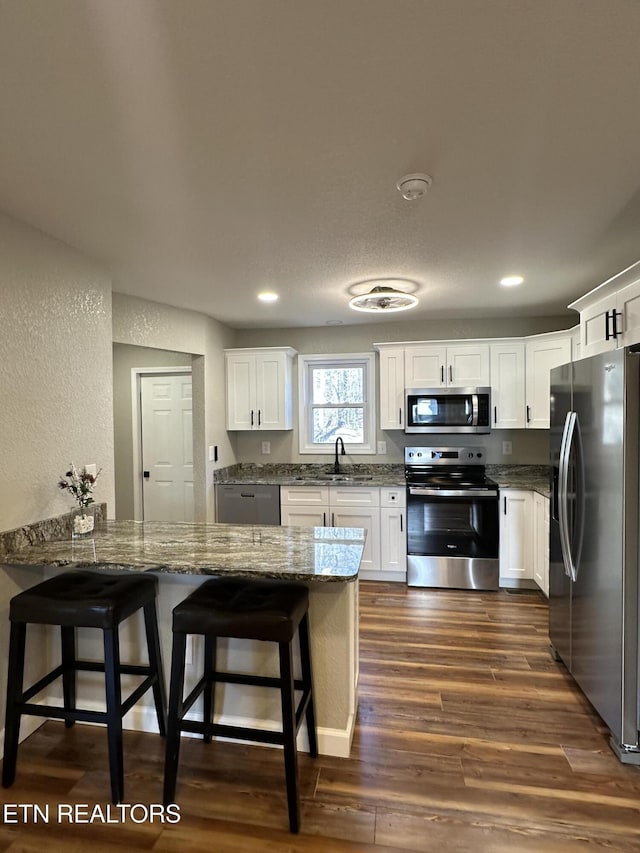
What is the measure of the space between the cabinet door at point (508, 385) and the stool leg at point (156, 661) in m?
3.27

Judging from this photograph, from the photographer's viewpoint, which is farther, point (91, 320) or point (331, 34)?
point (91, 320)

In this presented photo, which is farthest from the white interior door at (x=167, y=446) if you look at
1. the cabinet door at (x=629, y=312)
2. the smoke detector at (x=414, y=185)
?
the cabinet door at (x=629, y=312)

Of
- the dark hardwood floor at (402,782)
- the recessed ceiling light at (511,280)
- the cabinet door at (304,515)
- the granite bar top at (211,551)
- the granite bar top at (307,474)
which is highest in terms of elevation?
the recessed ceiling light at (511,280)

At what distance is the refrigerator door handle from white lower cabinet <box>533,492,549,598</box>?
1.04m

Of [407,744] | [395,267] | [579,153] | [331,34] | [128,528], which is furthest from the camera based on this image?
[395,267]

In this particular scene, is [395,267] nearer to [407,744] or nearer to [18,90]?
[18,90]

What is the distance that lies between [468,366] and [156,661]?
3395mm

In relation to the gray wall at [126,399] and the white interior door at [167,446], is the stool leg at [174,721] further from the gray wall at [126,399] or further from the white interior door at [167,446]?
the gray wall at [126,399]

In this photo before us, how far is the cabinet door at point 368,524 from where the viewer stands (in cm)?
412

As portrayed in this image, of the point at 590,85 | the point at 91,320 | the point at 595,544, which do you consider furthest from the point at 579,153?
the point at 91,320

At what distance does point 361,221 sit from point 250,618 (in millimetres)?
1800

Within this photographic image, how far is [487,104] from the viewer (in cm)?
136

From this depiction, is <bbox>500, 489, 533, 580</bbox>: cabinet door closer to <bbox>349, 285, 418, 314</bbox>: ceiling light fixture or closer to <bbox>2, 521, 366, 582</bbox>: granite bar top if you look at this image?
<bbox>349, 285, 418, 314</bbox>: ceiling light fixture

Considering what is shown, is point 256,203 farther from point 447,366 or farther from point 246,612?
point 447,366
